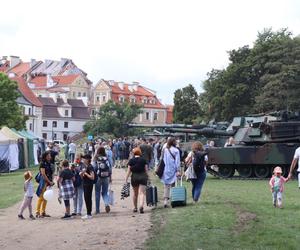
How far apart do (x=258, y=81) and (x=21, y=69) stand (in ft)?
302

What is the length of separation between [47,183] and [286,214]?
6.44 metres

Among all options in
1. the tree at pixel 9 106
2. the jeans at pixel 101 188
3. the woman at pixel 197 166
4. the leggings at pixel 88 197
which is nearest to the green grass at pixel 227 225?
the woman at pixel 197 166

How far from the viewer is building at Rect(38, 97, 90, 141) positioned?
131 meters

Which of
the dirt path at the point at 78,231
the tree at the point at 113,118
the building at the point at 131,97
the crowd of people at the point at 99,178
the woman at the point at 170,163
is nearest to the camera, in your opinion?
the dirt path at the point at 78,231

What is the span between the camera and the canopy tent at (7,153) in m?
40.1

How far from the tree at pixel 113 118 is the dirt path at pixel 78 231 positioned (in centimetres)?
8468

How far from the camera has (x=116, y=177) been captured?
3219 cm

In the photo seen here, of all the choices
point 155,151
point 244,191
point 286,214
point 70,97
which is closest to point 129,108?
point 70,97

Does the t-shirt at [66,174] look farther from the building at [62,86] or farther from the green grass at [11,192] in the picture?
the building at [62,86]

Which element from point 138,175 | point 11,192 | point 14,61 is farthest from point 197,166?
point 14,61

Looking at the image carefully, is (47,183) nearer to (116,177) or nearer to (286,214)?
(286,214)

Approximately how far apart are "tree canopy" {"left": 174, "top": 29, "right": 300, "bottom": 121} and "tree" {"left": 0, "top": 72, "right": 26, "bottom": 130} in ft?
69.9

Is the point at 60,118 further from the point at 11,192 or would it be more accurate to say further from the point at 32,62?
the point at 11,192

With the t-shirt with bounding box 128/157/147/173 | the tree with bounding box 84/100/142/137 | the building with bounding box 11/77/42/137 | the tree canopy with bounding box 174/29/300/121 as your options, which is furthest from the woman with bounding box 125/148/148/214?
the building with bounding box 11/77/42/137
